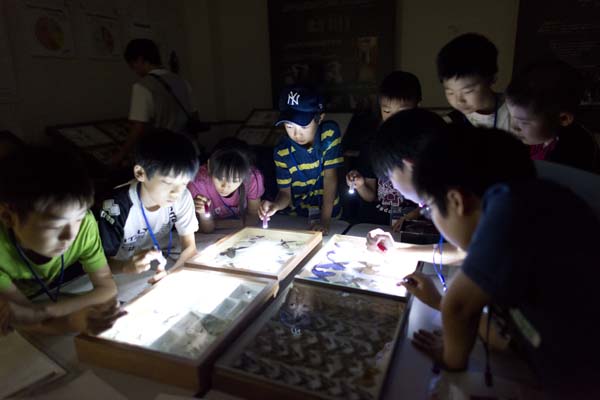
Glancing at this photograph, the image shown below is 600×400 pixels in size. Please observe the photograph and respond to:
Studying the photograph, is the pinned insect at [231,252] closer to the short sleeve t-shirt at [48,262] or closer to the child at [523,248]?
the short sleeve t-shirt at [48,262]

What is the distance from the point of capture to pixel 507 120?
1782 millimetres

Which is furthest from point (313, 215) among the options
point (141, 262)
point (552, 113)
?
point (552, 113)

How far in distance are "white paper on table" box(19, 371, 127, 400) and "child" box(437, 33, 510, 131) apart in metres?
1.57

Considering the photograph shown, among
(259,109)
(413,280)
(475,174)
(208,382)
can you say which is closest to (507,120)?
(413,280)

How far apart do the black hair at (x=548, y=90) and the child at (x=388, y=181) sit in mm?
570

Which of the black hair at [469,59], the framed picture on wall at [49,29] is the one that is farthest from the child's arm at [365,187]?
the framed picture on wall at [49,29]

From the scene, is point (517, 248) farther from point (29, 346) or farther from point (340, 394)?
point (29, 346)

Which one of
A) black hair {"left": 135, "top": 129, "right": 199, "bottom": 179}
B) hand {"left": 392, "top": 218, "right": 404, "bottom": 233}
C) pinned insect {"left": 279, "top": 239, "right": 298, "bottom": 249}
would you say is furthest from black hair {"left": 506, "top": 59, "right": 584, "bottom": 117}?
black hair {"left": 135, "top": 129, "right": 199, "bottom": 179}

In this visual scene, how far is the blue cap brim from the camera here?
6.98ft

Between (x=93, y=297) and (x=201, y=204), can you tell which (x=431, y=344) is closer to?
(x=93, y=297)

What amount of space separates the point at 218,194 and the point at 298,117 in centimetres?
61

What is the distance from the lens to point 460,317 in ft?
Result: 2.99

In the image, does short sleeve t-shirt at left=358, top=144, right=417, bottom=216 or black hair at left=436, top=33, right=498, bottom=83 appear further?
short sleeve t-shirt at left=358, top=144, right=417, bottom=216

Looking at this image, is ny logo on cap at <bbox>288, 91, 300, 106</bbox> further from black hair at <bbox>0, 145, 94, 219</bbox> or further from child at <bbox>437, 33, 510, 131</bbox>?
black hair at <bbox>0, 145, 94, 219</bbox>
